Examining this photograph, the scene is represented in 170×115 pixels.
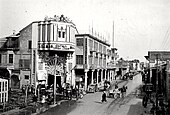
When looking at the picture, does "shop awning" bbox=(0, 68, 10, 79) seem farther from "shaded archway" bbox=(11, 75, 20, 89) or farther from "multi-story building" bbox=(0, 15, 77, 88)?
"shaded archway" bbox=(11, 75, 20, 89)

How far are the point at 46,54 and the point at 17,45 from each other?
555 centimetres

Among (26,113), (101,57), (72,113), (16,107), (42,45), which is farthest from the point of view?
(101,57)

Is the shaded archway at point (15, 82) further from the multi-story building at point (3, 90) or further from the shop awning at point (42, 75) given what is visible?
the multi-story building at point (3, 90)

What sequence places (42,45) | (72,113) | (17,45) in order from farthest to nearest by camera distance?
1. (17,45)
2. (42,45)
3. (72,113)

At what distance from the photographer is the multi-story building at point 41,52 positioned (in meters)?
34.7

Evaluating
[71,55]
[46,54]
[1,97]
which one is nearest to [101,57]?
[71,55]

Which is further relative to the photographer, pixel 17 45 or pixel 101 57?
pixel 101 57

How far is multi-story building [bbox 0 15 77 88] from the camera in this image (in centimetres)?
3472

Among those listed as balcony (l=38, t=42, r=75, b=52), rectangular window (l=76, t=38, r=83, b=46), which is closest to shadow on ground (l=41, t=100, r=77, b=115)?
balcony (l=38, t=42, r=75, b=52)

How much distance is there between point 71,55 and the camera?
3716 cm

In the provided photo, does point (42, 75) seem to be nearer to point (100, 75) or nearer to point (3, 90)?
point (3, 90)

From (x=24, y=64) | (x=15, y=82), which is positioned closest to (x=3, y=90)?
(x=24, y=64)

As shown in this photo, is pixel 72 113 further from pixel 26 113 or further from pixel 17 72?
pixel 17 72

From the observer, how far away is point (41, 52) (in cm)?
3553
